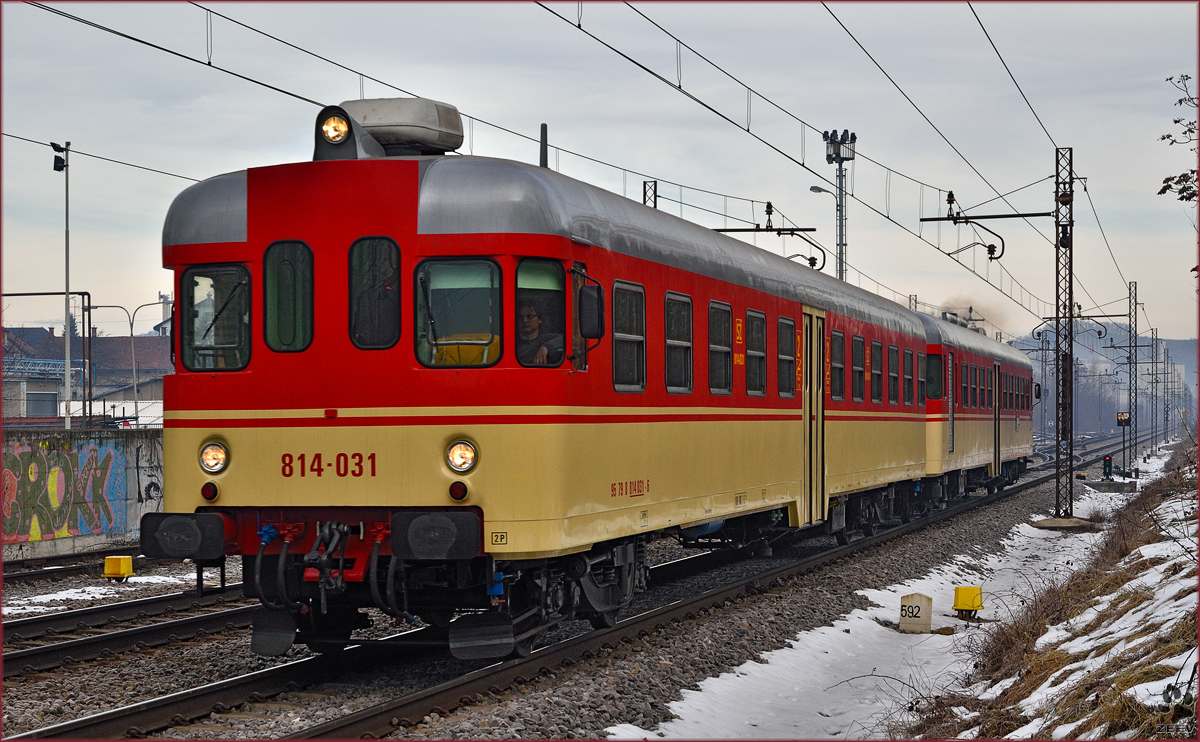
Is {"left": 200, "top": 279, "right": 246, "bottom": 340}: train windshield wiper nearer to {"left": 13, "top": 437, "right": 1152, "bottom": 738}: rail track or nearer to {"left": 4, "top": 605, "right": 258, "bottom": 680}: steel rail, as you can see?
{"left": 13, "top": 437, "right": 1152, "bottom": 738}: rail track

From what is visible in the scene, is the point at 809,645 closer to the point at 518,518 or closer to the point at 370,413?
the point at 518,518

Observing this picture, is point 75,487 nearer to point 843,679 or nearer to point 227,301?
point 227,301

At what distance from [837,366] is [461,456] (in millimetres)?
8890

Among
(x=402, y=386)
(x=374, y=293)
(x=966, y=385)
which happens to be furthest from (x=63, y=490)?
(x=966, y=385)

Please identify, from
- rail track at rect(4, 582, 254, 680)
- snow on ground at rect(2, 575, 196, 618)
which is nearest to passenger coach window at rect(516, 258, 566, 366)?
rail track at rect(4, 582, 254, 680)

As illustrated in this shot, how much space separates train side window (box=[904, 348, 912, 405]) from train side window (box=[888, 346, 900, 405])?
574 millimetres

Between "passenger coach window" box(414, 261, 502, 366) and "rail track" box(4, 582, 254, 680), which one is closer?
"passenger coach window" box(414, 261, 502, 366)

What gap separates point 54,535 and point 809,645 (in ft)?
40.8

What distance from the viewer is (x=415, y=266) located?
28.2 feet

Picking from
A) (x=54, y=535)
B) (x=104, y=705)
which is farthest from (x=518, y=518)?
(x=54, y=535)

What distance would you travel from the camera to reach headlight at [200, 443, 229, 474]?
28.8 feet

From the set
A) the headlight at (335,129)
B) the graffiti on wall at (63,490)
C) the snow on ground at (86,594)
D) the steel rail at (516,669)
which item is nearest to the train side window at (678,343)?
the steel rail at (516,669)

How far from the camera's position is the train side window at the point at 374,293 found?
339 inches

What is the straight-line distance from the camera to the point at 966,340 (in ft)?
85.2
